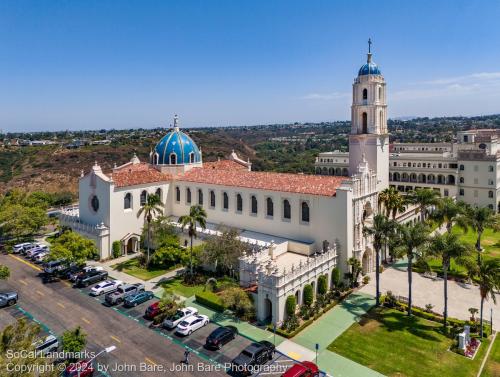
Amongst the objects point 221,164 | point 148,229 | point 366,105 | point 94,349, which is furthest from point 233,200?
point 94,349

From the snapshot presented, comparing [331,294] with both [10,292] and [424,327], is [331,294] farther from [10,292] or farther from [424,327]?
[10,292]

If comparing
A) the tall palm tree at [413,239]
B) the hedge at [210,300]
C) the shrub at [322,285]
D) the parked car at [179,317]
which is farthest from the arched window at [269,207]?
the tall palm tree at [413,239]

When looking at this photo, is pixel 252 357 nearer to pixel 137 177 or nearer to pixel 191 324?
pixel 191 324

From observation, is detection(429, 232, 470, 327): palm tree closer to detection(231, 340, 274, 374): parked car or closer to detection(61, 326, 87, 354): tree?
detection(231, 340, 274, 374): parked car

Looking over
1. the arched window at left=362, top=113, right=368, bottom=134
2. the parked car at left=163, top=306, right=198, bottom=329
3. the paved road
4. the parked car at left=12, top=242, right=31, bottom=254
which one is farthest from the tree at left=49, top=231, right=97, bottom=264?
the arched window at left=362, top=113, right=368, bottom=134

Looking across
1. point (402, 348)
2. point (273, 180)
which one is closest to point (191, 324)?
point (402, 348)

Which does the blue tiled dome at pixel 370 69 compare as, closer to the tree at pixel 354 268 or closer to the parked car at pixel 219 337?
the tree at pixel 354 268
